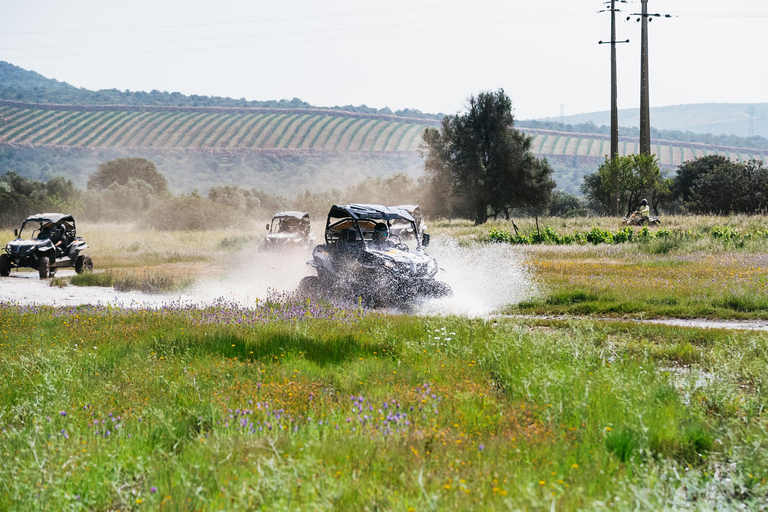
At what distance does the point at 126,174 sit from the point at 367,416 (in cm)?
9643

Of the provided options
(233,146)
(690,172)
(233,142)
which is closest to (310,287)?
(690,172)

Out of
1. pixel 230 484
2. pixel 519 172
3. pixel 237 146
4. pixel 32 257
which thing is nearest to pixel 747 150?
pixel 237 146

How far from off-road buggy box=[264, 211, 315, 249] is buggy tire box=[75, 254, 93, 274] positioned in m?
6.80

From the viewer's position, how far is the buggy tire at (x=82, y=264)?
23781 mm

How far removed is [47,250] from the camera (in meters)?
22.7

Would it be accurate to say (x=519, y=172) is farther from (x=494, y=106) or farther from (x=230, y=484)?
(x=230, y=484)

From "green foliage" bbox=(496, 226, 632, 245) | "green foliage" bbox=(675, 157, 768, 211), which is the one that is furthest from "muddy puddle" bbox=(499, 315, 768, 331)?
"green foliage" bbox=(675, 157, 768, 211)

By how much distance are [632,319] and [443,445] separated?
366 inches

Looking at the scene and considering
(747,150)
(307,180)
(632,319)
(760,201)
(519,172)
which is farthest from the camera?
(747,150)

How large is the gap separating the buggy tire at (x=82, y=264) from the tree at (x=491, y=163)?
34.2 meters

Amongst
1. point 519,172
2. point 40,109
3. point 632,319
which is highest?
point 40,109

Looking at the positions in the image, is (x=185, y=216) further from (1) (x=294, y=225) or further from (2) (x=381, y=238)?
(2) (x=381, y=238)

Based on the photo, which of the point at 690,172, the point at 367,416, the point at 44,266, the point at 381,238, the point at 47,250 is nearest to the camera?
the point at 367,416

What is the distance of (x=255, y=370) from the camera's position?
7805mm
